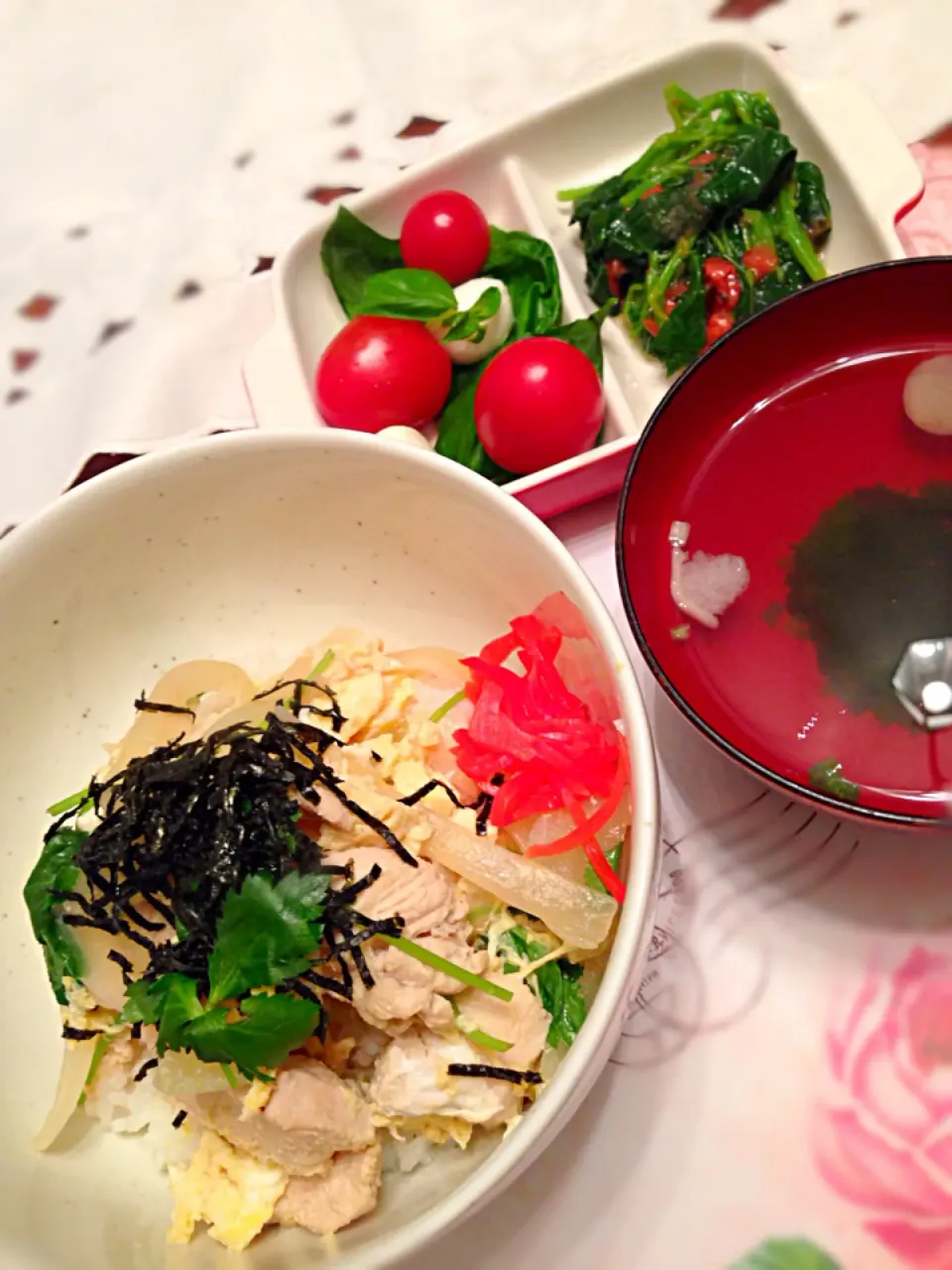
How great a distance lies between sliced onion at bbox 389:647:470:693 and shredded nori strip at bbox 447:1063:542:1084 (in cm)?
46

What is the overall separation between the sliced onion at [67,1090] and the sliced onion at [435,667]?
551 millimetres

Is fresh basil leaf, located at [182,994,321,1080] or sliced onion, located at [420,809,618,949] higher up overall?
fresh basil leaf, located at [182,994,321,1080]

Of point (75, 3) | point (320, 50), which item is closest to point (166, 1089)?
point (320, 50)

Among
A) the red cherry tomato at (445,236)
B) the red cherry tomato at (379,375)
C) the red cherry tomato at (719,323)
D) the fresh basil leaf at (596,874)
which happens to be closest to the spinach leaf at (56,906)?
the fresh basil leaf at (596,874)

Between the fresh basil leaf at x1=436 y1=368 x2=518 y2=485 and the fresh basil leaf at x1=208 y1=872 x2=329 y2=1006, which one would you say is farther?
the fresh basil leaf at x1=436 y1=368 x2=518 y2=485

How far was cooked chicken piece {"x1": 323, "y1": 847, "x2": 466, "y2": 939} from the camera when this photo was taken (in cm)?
100

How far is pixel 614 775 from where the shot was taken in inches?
40.9

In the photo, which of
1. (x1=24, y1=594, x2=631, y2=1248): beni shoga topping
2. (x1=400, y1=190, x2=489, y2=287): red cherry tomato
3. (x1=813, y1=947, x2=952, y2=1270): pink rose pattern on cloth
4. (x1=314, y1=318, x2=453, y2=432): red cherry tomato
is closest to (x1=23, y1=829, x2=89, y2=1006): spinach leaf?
(x1=24, y1=594, x2=631, y2=1248): beni shoga topping

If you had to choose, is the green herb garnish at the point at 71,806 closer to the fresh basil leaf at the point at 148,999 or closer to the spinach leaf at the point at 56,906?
the spinach leaf at the point at 56,906

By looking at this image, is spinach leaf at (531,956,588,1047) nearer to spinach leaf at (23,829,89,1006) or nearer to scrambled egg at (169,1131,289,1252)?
scrambled egg at (169,1131,289,1252)

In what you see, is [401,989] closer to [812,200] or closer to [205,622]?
[205,622]

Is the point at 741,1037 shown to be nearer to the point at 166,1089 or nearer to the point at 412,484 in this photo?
the point at 166,1089

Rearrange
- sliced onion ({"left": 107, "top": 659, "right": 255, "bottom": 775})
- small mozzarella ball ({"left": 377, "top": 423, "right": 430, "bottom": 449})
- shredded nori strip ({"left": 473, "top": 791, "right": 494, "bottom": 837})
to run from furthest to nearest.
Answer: small mozzarella ball ({"left": 377, "top": 423, "right": 430, "bottom": 449}) < sliced onion ({"left": 107, "top": 659, "right": 255, "bottom": 775}) < shredded nori strip ({"left": 473, "top": 791, "right": 494, "bottom": 837})

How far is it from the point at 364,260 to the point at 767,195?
62 centimetres
